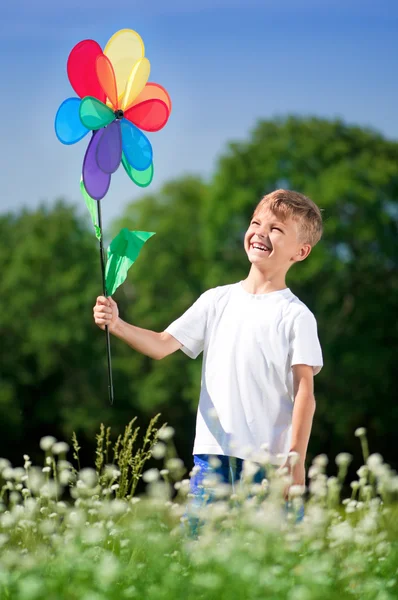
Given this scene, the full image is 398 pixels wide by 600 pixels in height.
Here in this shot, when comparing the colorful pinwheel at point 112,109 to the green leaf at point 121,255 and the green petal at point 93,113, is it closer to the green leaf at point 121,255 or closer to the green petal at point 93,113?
the green petal at point 93,113

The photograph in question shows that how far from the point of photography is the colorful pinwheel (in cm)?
401

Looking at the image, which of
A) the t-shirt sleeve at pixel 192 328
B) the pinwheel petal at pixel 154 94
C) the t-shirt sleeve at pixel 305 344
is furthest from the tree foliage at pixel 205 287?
the t-shirt sleeve at pixel 305 344

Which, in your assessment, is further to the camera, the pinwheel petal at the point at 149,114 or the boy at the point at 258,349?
the pinwheel petal at the point at 149,114

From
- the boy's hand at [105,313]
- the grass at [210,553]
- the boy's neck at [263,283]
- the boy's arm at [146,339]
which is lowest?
the grass at [210,553]

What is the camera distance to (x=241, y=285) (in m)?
3.90

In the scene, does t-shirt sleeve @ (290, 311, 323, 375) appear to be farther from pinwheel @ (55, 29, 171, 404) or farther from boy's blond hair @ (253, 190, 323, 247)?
pinwheel @ (55, 29, 171, 404)

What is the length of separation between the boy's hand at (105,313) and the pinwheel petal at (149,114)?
3.13 feet

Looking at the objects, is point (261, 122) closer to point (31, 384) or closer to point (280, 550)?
point (31, 384)

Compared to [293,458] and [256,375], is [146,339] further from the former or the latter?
[293,458]

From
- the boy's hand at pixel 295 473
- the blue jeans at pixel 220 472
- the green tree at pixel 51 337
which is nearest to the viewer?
the boy's hand at pixel 295 473

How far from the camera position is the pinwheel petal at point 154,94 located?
4202mm

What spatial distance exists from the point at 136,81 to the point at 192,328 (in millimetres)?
1245

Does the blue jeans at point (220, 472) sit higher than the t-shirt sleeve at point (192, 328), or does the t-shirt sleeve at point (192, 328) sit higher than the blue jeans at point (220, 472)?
the t-shirt sleeve at point (192, 328)

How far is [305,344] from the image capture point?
11.8 ft
